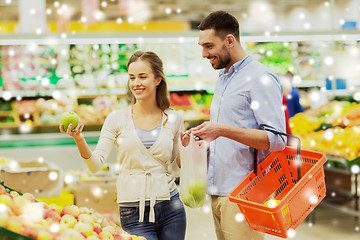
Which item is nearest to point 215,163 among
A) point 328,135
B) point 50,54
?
point 328,135

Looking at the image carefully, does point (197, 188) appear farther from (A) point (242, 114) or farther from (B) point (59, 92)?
(B) point (59, 92)

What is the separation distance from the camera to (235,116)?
2105 millimetres

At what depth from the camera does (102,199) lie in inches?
150

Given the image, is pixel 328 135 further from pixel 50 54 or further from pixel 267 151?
pixel 50 54

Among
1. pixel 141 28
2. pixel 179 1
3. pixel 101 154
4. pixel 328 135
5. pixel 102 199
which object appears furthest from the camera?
pixel 179 1

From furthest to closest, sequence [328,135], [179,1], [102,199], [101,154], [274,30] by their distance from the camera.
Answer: [179,1] → [274,30] → [328,135] → [102,199] → [101,154]

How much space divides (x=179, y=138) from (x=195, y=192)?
10.2 inches

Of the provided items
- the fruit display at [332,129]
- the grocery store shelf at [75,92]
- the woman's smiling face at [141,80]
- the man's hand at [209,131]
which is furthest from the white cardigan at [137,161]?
the grocery store shelf at [75,92]

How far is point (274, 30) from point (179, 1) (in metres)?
1.72

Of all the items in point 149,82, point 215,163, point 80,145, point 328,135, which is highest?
point 149,82

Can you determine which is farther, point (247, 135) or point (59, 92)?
point (59, 92)

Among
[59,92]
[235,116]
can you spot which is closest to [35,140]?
[59,92]

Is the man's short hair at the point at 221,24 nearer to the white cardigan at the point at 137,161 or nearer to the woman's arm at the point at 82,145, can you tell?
the white cardigan at the point at 137,161

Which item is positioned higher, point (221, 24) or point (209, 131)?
point (221, 24)
